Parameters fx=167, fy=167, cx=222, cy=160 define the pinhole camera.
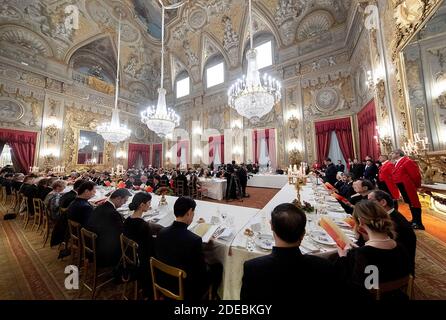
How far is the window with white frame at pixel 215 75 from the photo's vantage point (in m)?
13.2

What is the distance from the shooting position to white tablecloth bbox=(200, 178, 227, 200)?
7375mm

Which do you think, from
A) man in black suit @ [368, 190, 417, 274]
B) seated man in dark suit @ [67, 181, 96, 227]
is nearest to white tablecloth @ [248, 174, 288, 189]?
man in black suit @ [368, 190, 417, 274]

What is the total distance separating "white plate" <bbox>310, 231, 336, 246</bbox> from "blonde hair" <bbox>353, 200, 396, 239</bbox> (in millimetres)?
400

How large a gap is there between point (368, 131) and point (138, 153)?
16.2 metres

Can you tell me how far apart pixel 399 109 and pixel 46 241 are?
30.7 feet

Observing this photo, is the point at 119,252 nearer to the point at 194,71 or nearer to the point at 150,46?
the point at 194,71

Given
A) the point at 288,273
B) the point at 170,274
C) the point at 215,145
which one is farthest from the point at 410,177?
the point at 215,145

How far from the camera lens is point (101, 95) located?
1310cm

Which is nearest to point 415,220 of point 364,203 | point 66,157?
point 364,203

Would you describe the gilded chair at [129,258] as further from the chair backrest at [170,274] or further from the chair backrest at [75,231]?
the chair backrest at [75,231]

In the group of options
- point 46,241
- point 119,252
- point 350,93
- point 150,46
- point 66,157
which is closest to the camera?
point 119,252

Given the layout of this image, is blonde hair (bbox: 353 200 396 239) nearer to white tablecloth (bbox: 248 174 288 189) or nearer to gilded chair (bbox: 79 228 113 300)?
gilded chair (bbox: 79 228 113 300)

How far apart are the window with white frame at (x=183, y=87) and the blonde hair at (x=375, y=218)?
52.4 ft

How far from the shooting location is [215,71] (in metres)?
13.6
